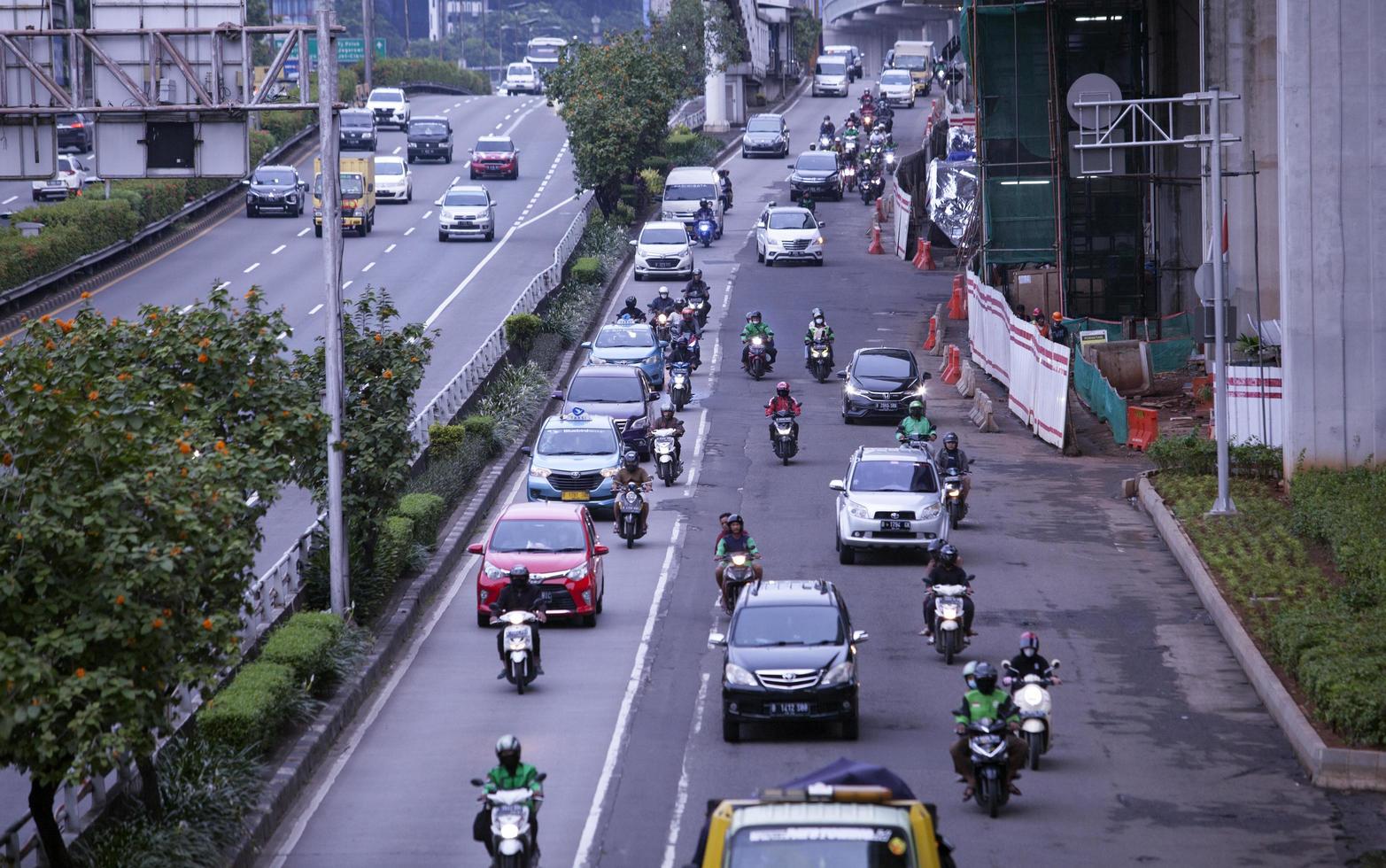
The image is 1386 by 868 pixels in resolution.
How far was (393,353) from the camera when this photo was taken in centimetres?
2519

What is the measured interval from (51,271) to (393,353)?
28740 millimetres

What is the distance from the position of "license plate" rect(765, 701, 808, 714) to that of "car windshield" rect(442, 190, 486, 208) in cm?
4402

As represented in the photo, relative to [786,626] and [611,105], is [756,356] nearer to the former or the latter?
[611,105]

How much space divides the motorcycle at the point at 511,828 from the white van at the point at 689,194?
50.1 metres

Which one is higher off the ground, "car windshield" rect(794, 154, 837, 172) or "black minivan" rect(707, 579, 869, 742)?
"car windshield" rect(794, 154, 837, 172)

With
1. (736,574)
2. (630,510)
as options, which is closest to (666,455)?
(630,510)

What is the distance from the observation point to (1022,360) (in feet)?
129

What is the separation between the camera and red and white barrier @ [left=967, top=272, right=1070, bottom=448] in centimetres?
3628

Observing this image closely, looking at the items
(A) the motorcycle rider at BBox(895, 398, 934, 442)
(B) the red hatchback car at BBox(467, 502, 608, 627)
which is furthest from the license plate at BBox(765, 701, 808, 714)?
(A) the motorcycle rider at BBox(895, 398, 934, 442)

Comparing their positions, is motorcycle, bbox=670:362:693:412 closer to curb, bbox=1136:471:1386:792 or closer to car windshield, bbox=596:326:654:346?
car windshield, bbox=596:326:654:346

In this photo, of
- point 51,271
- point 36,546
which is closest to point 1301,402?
point 36,546

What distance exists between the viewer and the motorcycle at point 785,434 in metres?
34.8

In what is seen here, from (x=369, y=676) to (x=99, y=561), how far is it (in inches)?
349

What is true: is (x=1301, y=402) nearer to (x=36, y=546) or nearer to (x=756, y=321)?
(x=756, y=321)
